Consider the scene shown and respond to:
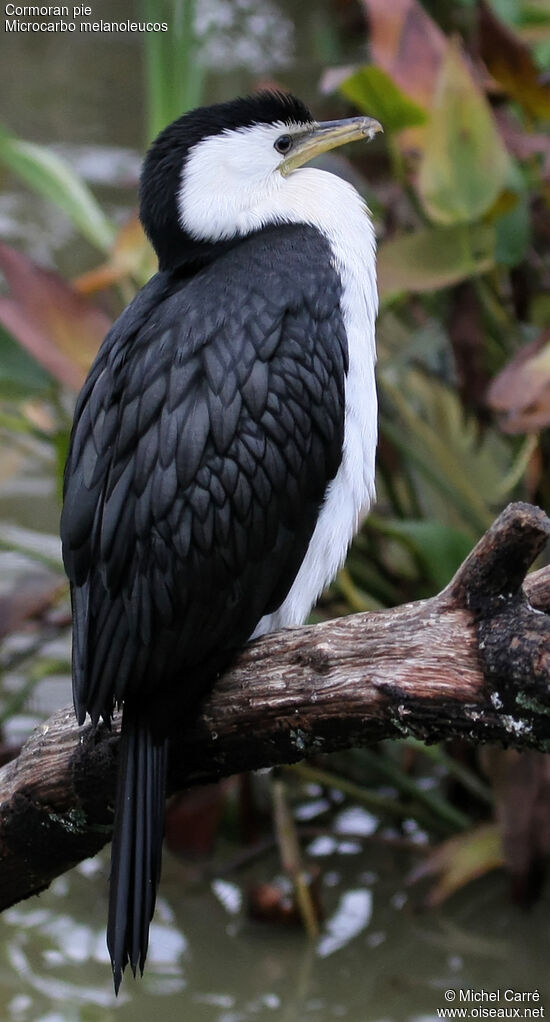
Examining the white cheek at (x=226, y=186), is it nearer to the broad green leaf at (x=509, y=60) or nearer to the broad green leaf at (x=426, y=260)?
the broad green leaf at (x=426, y=260)

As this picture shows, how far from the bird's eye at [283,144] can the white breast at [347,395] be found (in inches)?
2.6

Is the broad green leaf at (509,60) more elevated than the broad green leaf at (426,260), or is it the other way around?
the broad green leaf at (509,60)

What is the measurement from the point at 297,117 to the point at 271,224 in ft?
0.76

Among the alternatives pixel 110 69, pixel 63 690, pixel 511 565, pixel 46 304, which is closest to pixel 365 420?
pixel 511 565

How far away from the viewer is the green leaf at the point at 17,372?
265 centimetres

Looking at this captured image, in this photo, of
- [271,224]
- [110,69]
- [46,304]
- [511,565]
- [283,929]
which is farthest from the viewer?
[110,69]

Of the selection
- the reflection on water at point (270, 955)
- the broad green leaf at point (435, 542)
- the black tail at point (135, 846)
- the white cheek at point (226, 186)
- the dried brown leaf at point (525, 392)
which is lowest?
the reflection on water at point (270, 955)

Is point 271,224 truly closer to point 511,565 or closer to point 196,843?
point 511,565

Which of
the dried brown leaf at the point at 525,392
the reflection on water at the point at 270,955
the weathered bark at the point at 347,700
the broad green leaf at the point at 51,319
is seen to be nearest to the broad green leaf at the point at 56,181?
the broad green leaf at the point at 51,319

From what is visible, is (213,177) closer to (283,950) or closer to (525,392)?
(525,392)

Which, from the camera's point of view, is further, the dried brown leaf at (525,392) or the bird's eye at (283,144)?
the dried brown leaf at (525,392)

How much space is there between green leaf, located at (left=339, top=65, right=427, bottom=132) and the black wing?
0.87m

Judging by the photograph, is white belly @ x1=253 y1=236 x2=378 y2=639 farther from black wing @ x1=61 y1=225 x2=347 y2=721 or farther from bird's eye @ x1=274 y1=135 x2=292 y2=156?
bird's eye @ x1=274 y1=135 x2=292 y2=156

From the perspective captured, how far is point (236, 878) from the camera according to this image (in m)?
3.02
